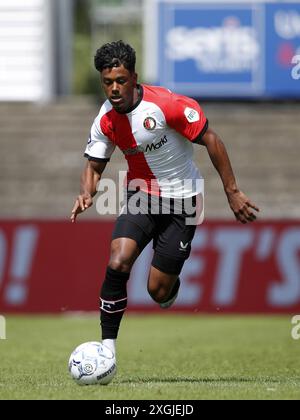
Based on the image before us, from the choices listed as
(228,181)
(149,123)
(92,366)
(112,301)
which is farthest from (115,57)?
(92,366)

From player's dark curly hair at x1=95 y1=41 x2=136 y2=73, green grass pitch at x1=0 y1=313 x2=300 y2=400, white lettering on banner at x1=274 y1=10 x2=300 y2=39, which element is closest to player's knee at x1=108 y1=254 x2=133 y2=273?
green grass pitch at x1=0 y1=313 x2=300 y2=400

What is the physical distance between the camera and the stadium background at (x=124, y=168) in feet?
57.3

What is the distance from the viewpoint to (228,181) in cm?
895

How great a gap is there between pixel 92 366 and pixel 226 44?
13.1 m

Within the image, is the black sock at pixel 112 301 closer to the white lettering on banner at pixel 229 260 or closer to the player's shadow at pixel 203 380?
the player's shadow at pixel 203 380

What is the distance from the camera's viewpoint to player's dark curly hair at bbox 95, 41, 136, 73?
866 centimetres

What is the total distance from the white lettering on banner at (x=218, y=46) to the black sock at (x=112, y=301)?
12.5 m

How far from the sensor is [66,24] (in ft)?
78.1

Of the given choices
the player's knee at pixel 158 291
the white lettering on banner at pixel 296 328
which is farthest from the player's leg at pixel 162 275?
the white lettering on banner at pixel 296 328

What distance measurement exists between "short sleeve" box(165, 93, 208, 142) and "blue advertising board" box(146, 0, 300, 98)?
11.9 metres

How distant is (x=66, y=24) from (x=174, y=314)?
8440 mm

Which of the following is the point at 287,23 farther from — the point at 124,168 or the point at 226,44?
the point at 124,168
